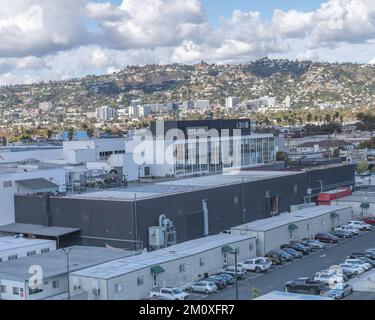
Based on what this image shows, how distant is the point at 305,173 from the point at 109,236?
9.67 m

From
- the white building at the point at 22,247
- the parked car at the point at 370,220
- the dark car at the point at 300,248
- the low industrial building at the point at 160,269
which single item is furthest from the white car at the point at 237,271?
the parked car at the point at 370,220

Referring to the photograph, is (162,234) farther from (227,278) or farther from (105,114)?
(105,114)

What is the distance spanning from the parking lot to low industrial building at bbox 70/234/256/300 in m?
0.77

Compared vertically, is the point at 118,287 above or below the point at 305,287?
above

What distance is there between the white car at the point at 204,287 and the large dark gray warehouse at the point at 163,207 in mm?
3106

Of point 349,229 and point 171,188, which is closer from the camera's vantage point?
point 171,188

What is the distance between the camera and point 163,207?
15.6 metres

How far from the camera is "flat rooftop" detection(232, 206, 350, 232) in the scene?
16.1m

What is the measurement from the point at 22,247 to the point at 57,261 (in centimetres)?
201

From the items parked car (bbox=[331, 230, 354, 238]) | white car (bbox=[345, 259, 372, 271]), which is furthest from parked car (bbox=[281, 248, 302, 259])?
parked car (bbox=[331, 230, 354, 238])

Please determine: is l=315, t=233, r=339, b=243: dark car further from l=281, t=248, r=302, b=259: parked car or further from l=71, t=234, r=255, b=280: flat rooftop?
l=71, t=234, r=255, b=280: flat rooftop

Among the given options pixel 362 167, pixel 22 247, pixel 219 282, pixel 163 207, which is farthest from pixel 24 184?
pixel 362 167

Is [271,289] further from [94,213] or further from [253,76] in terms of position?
[253,76]
